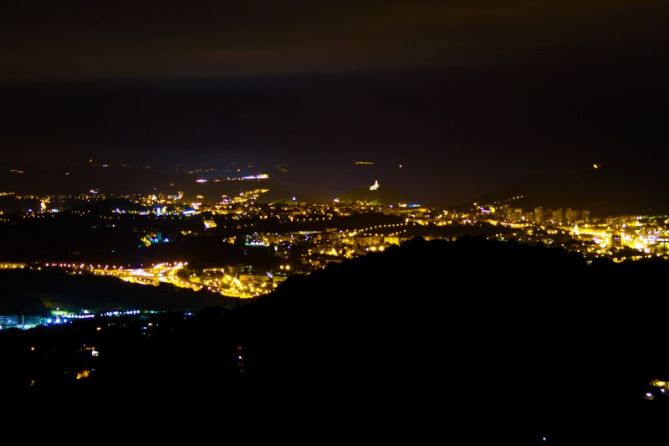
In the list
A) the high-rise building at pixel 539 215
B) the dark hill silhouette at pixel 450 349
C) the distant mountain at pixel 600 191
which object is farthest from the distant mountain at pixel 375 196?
the dark hill silhouette at pixel 450 349

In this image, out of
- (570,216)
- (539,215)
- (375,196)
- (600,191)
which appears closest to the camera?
(570,216)

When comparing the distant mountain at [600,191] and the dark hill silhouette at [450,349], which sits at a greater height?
the distant mountain at [600,191]

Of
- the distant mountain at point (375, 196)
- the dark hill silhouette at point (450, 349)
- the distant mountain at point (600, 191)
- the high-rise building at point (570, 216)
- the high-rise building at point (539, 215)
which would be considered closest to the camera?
the dark hill silhouette at point (450, 349)

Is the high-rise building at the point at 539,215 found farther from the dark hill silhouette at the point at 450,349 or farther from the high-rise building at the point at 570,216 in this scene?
the dark hill silhouette at the point at 450,349

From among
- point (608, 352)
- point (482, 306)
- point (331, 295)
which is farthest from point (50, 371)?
point (608, 352)

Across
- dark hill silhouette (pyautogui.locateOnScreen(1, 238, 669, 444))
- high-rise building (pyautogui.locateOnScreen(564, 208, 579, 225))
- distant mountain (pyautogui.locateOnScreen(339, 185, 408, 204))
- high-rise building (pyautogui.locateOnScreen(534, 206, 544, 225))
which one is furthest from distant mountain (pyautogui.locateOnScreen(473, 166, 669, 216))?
dark hill silhouette (pyautogui.locateOnScreen(1, 238, 669, 444))

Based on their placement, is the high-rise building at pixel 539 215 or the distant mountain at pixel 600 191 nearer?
the high-rise building at pixel 539 215

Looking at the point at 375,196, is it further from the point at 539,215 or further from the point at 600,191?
the point at 539,215

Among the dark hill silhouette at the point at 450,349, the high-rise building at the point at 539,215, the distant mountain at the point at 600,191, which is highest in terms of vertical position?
the distant mountain at the point at 600,191

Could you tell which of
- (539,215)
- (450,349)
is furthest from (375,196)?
(450,349)

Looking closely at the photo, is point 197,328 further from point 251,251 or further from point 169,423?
point 251,251
